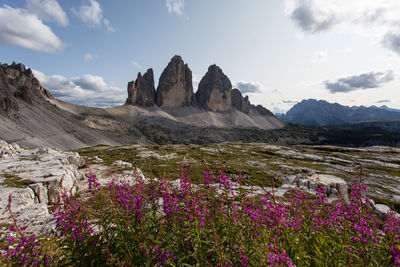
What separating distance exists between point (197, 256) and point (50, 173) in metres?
21.7

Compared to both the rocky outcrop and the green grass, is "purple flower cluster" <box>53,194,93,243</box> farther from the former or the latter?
the green grass

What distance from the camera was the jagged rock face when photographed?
10584 cm

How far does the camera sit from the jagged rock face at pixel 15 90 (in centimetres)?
10584

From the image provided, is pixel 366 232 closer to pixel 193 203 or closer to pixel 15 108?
pixel 193 203

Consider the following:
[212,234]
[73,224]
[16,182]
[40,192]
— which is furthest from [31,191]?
[212,234]

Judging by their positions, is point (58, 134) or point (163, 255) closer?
point (163, 255)

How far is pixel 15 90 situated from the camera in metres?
131

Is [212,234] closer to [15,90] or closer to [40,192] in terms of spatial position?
[40,192]

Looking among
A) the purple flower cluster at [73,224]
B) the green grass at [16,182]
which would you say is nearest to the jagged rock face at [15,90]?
the green grass at [16,182]

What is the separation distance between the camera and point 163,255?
500 centimetres

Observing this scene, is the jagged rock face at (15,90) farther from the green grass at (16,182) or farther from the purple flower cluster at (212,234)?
the purple flower cluster at (212,234)

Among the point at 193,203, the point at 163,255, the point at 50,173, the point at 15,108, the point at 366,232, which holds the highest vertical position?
the point at 15,108

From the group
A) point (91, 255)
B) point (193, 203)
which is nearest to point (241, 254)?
point (193, 203)

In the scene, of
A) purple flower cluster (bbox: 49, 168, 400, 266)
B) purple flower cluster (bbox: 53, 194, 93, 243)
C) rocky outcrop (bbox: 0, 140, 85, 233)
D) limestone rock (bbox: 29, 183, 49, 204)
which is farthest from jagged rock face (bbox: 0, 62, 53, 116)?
purple flower cluster (bbox: 49, 168, 400, 266)
